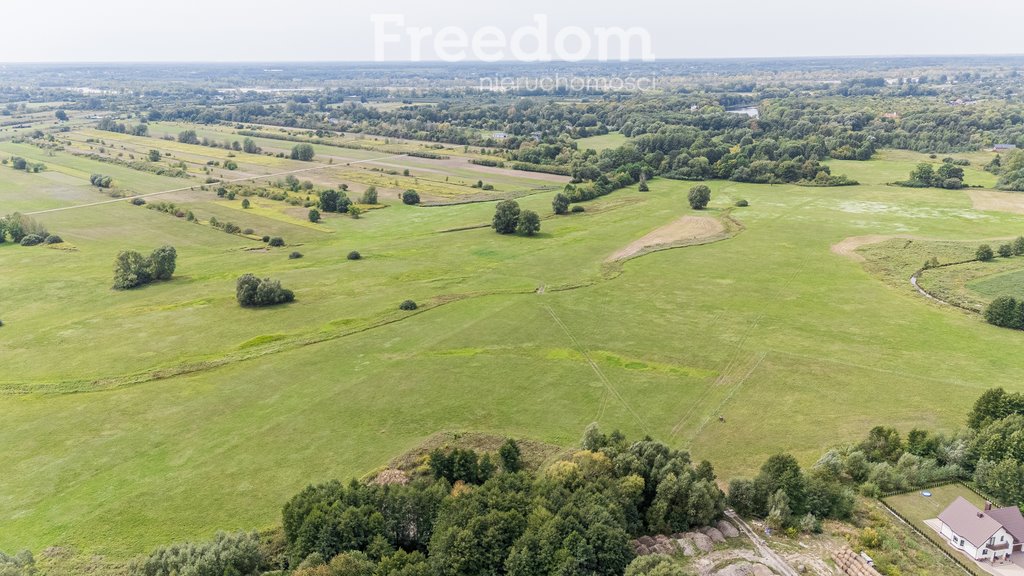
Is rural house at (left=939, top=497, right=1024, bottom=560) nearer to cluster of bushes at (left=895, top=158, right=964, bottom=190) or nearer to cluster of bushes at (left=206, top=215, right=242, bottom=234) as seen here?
cluster of bushes at (left=206, top=215, right=242, bottom=234)

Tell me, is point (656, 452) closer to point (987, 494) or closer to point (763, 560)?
point (763, 560)

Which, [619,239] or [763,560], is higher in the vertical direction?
[619,239]

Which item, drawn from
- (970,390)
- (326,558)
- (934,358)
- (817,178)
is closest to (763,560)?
(326,558)

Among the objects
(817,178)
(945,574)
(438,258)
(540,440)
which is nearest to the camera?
(945,574)

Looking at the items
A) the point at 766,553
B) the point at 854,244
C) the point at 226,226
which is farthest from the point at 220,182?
the point at 766,553

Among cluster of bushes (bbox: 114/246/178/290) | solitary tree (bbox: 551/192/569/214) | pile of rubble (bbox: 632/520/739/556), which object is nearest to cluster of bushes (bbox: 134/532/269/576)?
pile of rubble (bbox: 632/520/739/556)
